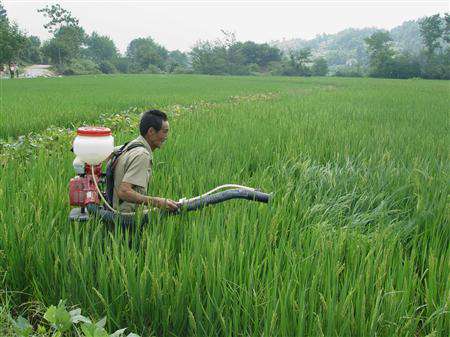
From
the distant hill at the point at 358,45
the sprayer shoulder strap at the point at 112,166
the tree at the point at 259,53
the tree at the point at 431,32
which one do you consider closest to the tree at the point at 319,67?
the tree at the point at 259,53

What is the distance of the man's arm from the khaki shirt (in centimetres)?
3

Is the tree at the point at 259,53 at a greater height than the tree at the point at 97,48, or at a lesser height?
lesser

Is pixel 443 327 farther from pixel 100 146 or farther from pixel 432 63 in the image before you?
pixel 432 63

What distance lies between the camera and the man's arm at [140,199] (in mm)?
1956

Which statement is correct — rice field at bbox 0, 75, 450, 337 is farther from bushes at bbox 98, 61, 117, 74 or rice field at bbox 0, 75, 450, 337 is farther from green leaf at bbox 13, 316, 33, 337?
bushes at bbox 98, 61, 117, 74

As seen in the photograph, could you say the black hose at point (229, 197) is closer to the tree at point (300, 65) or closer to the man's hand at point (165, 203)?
the man's hand at point (165, 203)

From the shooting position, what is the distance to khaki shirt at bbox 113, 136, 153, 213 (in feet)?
6.64

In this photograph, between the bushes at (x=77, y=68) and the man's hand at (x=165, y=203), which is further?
the bushes at (x=77, y=68)

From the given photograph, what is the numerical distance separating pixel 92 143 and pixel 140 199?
346mm

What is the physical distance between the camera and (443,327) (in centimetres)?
137

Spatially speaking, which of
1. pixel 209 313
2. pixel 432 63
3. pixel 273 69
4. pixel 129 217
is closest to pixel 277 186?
pixel 129 217

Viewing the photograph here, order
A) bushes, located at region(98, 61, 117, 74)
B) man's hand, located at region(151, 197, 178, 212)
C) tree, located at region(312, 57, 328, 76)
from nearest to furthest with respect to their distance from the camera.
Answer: man's hand, located at region(151, 197, 178, 212)
tree, located at region(312, 57, 328, 76)
bushes, located at region(98, 61, 117, 74)

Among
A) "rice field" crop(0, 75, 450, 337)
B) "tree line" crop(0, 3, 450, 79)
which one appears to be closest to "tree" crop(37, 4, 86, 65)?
"tree line" crop(0, 3, 450, 79)

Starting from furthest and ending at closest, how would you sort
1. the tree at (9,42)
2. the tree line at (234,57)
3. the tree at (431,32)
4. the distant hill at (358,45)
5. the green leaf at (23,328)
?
the distant hill at (358,45)
the tree at (431,32)
the tree line at (234,57)
the tree at (9,42)
the green leaf at (23,328)
